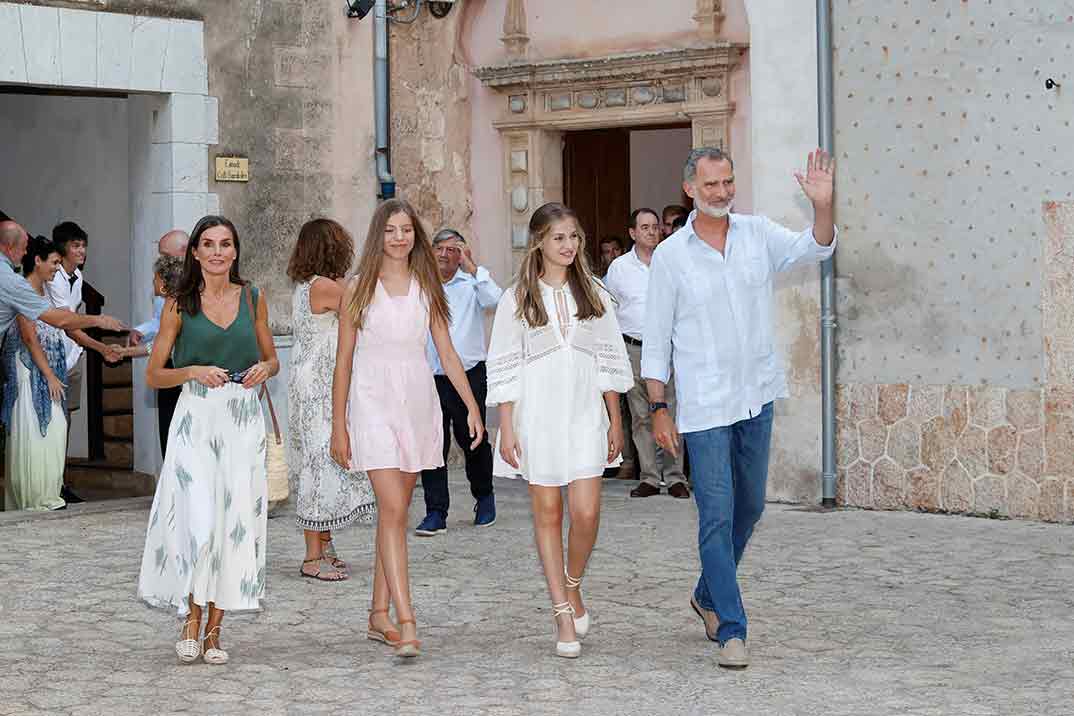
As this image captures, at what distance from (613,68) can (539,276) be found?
6.26 metres

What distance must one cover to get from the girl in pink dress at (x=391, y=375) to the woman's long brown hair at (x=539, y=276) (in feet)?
1.12

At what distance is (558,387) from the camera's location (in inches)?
281

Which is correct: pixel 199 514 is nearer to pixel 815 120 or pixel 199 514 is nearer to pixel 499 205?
pixel 815 120

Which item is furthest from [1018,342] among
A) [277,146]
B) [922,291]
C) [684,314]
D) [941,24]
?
[277,146]

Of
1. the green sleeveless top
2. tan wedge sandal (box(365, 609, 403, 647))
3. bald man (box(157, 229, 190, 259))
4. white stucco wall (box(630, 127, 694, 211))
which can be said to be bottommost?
tan wedge sandal (box(365, 609, 403, 647))

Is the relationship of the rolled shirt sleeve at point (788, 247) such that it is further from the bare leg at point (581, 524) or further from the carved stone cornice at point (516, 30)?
the carved stone cornice at point (516, 30)

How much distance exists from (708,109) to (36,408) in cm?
480

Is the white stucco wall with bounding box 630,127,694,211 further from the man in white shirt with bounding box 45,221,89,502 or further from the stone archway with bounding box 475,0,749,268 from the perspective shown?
the man in white shirt with bounding box 45,221,89,502

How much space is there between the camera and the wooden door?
1441 centimetres

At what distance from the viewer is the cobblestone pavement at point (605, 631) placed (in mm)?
6273

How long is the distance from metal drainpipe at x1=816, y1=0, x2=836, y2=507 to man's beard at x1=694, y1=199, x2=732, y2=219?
15.0 feet

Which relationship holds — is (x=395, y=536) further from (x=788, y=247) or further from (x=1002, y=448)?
(x=1002, y=448)

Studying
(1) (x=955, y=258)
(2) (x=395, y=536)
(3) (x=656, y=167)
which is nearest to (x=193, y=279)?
(2) (x=395, y=536)

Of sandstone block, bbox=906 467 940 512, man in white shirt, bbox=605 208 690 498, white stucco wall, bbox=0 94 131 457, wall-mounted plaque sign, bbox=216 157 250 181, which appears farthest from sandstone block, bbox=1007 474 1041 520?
white stucco wall, bbox=0 94 131 457
